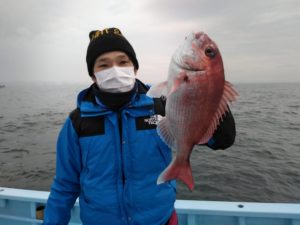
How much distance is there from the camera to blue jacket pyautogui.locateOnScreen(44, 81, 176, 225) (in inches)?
87.2

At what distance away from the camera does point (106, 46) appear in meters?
2.39

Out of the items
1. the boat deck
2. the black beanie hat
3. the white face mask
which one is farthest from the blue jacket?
the boat deck

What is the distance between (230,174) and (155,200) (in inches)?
312

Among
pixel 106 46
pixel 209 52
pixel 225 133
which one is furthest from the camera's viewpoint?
pixel 106 46

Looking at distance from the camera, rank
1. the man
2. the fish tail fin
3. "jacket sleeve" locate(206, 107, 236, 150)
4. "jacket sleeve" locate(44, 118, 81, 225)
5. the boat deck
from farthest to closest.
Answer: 1. the boat deck
2. "jacket sleeve" locate(44, 118, 81, 225)
3. the man
4. "jacket sleeve" locate(206, 107, 236, 150)
5. the fish tail fin

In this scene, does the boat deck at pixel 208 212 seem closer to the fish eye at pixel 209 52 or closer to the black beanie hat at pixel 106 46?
the black beanie hat at pixel 106 46

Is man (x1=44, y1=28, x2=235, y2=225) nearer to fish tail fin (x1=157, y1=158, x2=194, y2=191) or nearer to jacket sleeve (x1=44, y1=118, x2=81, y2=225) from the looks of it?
jacket sleeve (x1=44, y1=118, x2=81, y2=225)

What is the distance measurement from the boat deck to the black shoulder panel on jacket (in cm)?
210

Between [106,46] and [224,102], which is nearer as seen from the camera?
[224,102]

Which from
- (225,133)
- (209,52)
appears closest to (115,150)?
(225,133)

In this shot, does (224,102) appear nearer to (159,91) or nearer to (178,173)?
(159,91)

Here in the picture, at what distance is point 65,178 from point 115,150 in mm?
563

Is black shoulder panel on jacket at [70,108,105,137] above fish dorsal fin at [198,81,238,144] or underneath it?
underneath

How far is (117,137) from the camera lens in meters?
2.25
